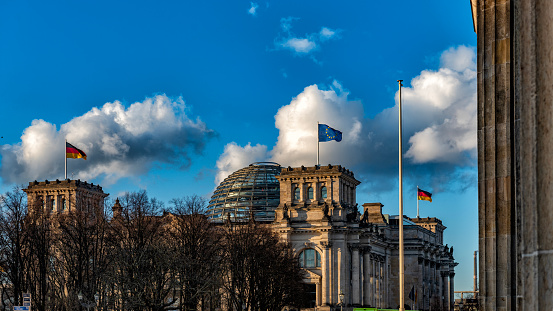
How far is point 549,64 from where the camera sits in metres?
7.62

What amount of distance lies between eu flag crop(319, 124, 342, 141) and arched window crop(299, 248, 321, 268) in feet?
67.7

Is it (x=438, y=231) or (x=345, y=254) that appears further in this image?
(x=438, y=231)

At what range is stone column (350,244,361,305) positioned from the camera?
124 meters

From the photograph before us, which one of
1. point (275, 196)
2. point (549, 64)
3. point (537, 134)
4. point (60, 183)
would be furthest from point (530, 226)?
point (275, 196)

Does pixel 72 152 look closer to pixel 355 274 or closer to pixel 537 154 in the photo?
pixel 355 274

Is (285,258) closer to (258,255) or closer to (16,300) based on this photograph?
(258,255)

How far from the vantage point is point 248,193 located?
6220 inches

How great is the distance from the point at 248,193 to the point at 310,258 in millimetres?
37489

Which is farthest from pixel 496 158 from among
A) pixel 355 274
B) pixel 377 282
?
pixel 377 282

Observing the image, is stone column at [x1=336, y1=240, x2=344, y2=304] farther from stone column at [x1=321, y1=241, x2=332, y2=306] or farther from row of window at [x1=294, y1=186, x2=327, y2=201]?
row of window at [x1=294, y1=186, x2=327, y2=201]

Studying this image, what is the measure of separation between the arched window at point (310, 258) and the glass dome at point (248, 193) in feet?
81.9

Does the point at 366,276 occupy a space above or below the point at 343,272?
below

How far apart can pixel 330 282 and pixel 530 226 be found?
114207 millimetres

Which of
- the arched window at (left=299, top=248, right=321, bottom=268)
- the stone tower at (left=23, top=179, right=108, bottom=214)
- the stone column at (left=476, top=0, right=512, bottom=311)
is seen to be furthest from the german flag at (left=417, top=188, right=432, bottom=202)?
the stone column at (left=476, top=0, right=512, bottom=311)
